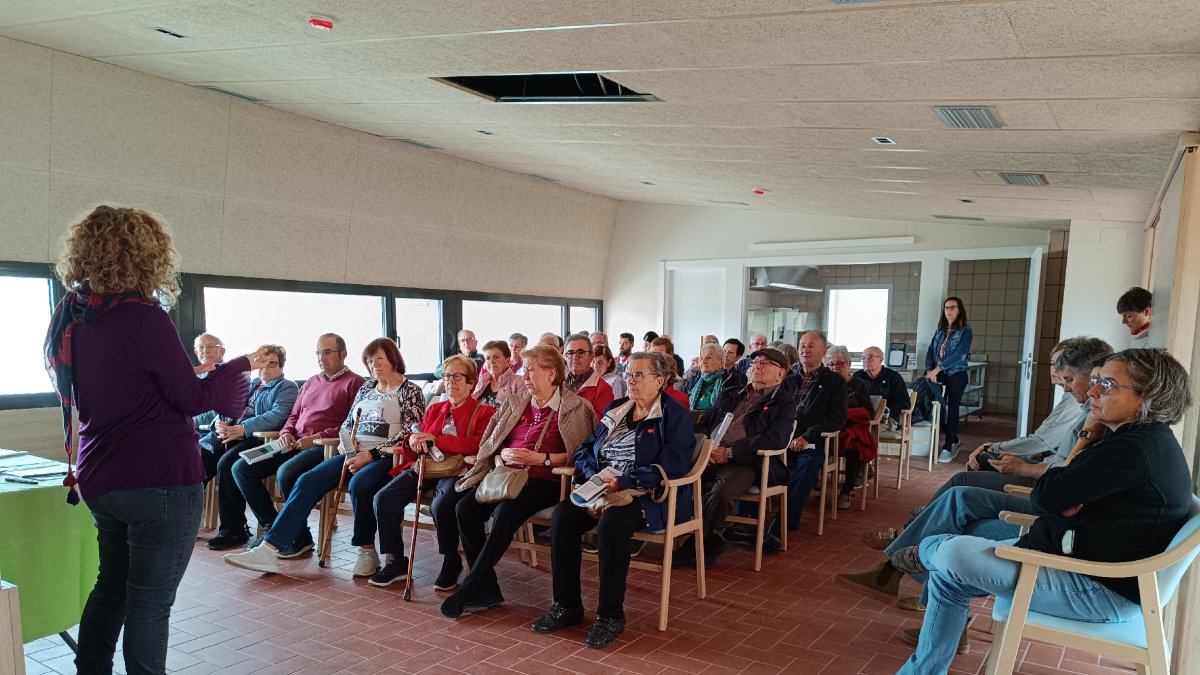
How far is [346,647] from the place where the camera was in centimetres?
329

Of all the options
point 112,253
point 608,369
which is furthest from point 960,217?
point 112,253

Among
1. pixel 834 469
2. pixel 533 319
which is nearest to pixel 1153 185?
pixel 834 469

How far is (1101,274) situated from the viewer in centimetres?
678

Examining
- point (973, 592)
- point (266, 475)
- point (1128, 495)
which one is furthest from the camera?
point (266, 475)

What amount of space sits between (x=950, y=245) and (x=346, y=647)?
25.8 ft

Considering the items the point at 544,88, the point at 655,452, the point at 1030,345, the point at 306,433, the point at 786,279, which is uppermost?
the point at 544,88

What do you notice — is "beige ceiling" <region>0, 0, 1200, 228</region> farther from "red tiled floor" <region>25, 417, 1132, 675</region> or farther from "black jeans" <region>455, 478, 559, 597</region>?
"red tiled floor" <region>25, 417, 1132, 675</region>

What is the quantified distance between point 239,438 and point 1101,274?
7.17 m

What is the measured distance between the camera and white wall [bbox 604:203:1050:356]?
8.74m

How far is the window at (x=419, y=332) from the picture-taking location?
26.5 ft

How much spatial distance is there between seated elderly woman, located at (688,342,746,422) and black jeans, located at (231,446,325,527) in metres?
2.81

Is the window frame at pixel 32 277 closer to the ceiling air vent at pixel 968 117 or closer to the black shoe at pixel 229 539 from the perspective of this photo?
the black shoe at pixel 229 539

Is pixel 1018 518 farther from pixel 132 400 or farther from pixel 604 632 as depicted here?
pixel 132 400

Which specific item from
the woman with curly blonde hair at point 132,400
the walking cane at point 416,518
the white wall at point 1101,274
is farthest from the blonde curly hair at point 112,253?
the white wall at point 1101,274
